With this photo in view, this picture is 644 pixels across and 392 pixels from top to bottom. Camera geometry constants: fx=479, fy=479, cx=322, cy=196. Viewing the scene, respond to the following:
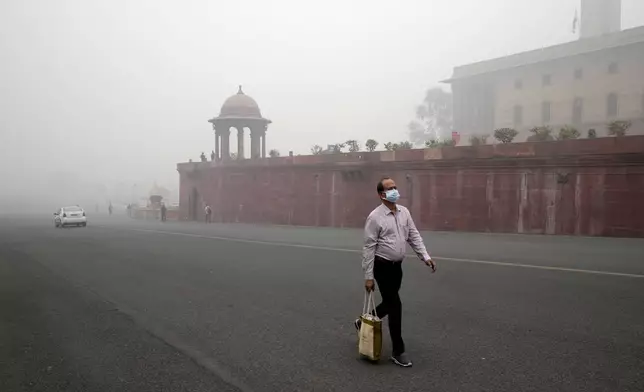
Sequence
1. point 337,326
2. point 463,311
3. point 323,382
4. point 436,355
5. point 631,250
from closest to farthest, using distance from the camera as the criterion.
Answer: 1. point 323,382
2. point 436,355
3. point 337,326
4. point 463,311
5. point 631,250

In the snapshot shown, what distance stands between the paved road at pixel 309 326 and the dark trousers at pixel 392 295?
26cm

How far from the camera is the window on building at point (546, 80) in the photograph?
45719 millimetres

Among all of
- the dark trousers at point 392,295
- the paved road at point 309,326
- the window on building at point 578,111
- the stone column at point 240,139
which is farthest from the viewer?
the window on building at point 578,111

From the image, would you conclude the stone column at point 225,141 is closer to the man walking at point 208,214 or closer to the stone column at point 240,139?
the stone column at point 240,139

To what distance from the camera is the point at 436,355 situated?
4.82 m

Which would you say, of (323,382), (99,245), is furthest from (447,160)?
(323,382)

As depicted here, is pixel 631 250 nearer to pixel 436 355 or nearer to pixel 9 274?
pixel 436 355

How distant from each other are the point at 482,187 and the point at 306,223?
11356 mm

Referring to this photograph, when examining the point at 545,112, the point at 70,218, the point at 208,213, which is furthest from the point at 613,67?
the point at 70,218

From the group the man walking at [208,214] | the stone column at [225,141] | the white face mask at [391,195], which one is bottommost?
the man walking at [208,214]

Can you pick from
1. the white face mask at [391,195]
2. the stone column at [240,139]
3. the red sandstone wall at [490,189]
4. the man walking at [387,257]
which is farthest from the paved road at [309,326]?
the stone column at [240,139]

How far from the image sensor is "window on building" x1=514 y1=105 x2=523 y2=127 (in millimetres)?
47875

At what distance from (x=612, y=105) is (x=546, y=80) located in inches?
272

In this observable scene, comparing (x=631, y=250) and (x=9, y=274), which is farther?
(x=631, y=250)
